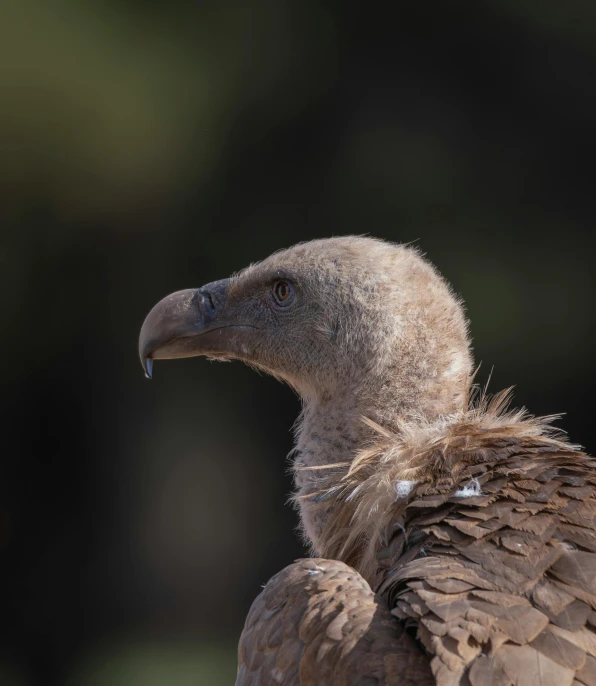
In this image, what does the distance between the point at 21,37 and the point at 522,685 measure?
18.1 feet

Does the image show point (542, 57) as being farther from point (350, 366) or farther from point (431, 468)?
point (431, 468)

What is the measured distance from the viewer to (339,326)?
2.79 meters

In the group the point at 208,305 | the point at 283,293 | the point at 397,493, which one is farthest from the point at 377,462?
the point at 208,305

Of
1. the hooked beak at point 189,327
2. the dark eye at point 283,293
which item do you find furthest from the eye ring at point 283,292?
the hooked beak at point 189,327

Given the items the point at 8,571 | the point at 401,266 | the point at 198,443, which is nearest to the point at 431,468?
the point at 401,266

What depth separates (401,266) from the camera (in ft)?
9.07

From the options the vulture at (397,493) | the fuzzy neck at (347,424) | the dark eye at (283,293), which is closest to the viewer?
the vulture at (397,493)

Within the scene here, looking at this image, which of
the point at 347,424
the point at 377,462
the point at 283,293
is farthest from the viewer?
the point at 283,293

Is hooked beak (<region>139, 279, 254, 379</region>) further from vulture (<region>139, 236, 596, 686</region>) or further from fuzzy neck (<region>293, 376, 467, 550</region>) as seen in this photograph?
fuzzy neck (<region>293, 376, 467, 550</region>)

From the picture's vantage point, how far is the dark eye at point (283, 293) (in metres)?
2.96

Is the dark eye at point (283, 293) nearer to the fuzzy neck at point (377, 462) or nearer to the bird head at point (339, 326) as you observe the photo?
the bird head at point (339, 326)

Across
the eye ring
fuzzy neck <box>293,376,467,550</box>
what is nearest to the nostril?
the eye ring

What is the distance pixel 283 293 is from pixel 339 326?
0.90 ft

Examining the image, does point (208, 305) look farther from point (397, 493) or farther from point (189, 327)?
point (397, 493)
